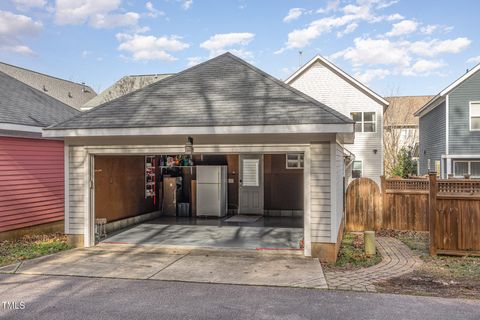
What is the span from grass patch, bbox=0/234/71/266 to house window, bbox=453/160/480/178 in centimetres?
1692

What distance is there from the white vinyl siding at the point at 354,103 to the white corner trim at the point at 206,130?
14914 mm

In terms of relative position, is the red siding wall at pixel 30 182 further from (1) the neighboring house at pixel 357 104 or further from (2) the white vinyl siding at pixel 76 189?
(1) the neighboring house at pixel 357 104

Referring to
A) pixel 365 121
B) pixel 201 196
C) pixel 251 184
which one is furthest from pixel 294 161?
pixel 365 121

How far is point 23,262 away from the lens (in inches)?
283

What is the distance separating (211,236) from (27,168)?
485 centimetres

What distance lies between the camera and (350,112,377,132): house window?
21359 mm

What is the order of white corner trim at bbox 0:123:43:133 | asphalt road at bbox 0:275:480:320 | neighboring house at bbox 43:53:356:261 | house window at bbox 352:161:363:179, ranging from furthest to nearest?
house window at bbox 352:161:363:179 → white corner trim at bbox 0:123:43:133 → neighboring house at bbox 43:53:356:261 → asphalt road at bbox 0:275:480:320

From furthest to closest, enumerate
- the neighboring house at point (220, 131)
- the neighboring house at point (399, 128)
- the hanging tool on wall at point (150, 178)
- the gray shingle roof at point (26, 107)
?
1. the neighboring house at point (399, 128)
2. the hanging tool on wall at point (150, 178)
3. the gray shingle roof at point (26, 107)
4. the neighboring house at point (220, 131)

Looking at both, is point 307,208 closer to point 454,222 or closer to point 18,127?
point 454,222

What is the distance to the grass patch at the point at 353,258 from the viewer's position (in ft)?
23.4

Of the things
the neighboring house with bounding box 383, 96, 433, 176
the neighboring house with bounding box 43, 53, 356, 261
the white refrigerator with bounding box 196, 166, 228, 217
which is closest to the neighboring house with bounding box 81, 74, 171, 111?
the white refrigerator with bounding box 196, 166, 228, 217

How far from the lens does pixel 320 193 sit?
750cm

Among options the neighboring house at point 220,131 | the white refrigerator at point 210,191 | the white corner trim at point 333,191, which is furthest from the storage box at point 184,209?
the white corner trim at point 333,191

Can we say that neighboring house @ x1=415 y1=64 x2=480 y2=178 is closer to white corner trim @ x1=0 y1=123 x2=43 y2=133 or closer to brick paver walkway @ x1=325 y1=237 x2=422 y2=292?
brick paver walkway @ x1=325 y1=237 x2=422 y2=292
